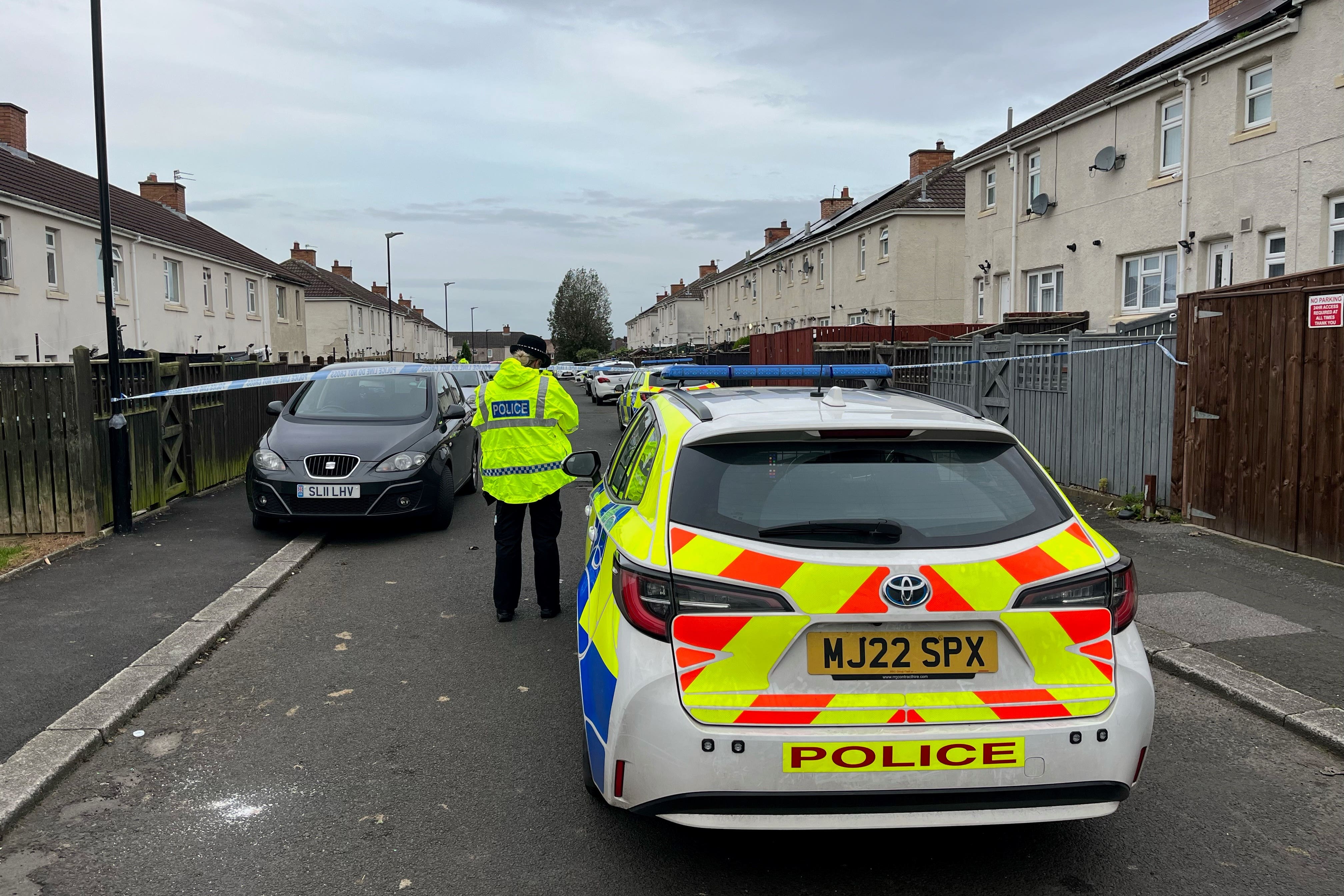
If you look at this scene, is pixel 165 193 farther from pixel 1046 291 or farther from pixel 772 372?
pixel 772 372

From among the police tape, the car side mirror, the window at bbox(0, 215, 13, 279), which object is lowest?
the car side mirror

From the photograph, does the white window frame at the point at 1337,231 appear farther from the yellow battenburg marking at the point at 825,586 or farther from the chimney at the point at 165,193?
the chimney at the point at 165,193

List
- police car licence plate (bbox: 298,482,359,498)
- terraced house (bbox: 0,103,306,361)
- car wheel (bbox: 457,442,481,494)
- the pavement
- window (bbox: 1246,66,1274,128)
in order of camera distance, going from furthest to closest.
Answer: terraced house (bbox: 0,103,306,361), window (bbox: 1246,66,1274,128), car wheel (bbox: 457,442,481,494), police car licence plate (bbox: 298,482,359,498), the pavement

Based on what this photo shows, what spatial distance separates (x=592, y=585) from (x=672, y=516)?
32.9 inches

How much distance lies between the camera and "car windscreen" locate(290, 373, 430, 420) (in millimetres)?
10344

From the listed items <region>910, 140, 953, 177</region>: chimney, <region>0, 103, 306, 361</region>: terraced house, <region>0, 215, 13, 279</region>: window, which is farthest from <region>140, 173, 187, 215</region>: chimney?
<region>910, 140, 953, 177</region>: chimney

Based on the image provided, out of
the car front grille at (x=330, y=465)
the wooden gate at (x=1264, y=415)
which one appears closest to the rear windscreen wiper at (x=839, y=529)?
the wooden gate at (x=1264, y=415)

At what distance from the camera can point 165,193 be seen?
1542 inches

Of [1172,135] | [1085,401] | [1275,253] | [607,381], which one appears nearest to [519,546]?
[1085,401]

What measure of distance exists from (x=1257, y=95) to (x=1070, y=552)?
Answer: 1676 centimetres

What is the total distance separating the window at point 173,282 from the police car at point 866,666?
101ft

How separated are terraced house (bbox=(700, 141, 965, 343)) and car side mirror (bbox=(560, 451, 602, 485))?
26138 mm

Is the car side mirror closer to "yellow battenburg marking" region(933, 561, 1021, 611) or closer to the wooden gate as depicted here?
"yellow battenburg marking" region(933, 561, 1021, 611)

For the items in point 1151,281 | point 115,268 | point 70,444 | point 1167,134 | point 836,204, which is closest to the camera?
point 70,444
